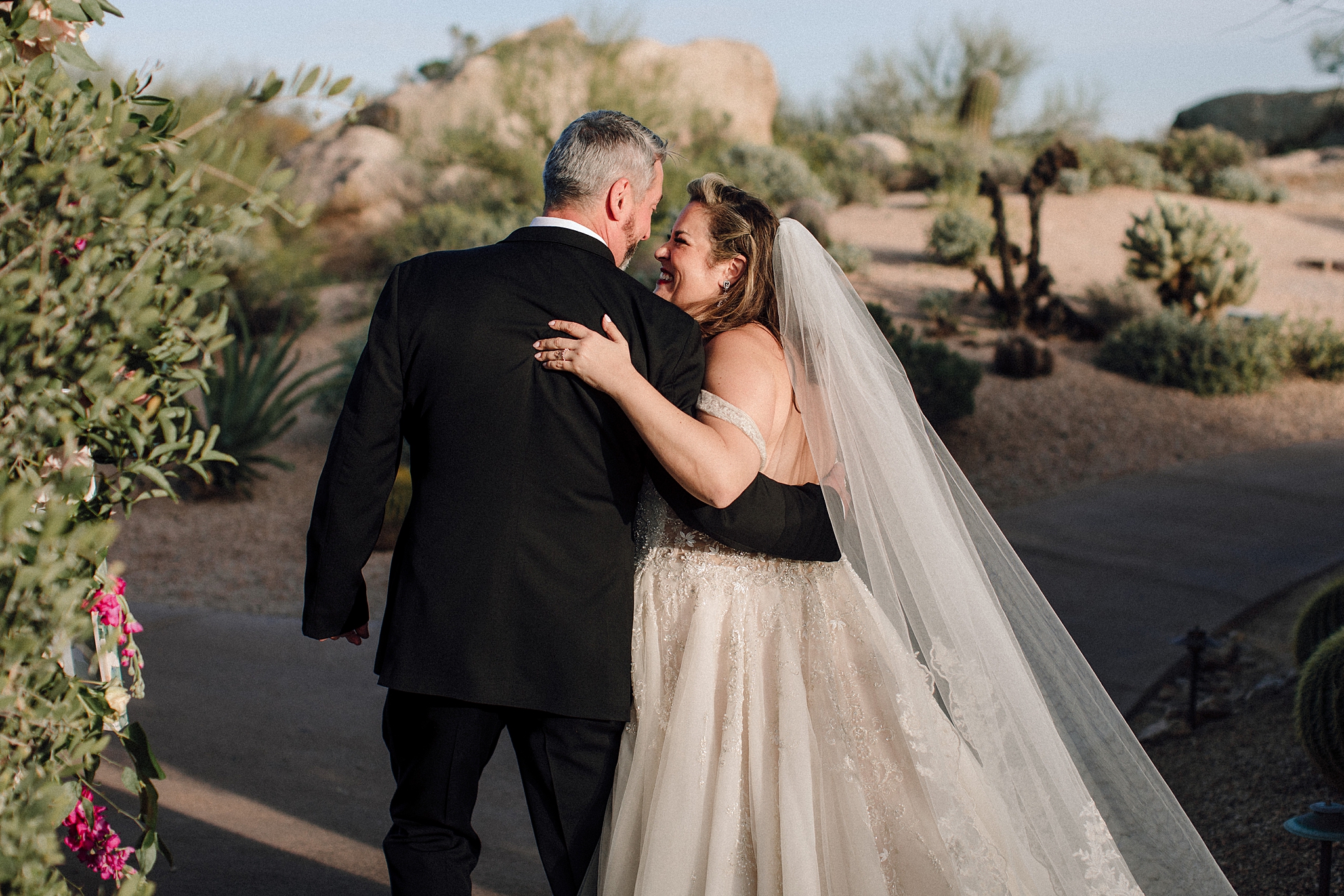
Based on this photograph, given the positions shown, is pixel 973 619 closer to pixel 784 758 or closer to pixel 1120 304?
pixel 784 758

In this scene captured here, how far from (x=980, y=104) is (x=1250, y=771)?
66.7 feet

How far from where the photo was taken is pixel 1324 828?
233 centimetres

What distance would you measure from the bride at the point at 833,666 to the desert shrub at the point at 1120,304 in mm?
9161

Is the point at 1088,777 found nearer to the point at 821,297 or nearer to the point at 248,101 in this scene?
the point at 821,297

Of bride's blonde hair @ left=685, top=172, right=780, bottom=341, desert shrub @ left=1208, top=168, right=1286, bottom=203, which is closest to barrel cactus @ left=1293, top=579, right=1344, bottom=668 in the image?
bride's blonde hair @ left=685, top=172, right=780, bottom=341

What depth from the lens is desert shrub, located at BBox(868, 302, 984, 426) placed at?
26.6 feet

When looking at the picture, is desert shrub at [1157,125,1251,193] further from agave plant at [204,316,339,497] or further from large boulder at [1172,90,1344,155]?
agave plant at [204,316,339,497]

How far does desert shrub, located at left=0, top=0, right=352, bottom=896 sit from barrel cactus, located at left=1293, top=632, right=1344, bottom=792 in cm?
315

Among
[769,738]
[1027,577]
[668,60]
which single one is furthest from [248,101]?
[668,60]

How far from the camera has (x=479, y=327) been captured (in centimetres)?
208

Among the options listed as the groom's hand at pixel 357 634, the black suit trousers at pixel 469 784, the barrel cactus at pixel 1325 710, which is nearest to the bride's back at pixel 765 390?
the black suit trousers at pixel 469 784

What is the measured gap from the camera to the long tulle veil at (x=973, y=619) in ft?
7.27

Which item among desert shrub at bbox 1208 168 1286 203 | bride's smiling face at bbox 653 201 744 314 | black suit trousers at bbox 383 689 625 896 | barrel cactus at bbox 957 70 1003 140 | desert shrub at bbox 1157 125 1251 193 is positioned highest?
barrel cactus at bbox 957 70 1003 140

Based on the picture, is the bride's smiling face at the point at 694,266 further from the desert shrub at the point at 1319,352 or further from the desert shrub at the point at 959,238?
the desert shrub at the point at 959,238
